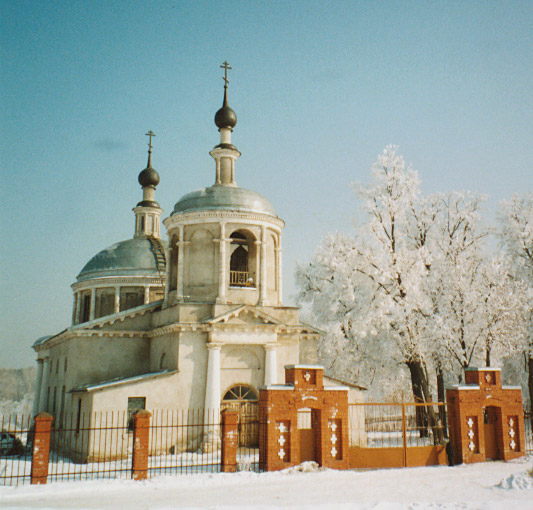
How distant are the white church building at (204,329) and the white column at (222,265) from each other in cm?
4

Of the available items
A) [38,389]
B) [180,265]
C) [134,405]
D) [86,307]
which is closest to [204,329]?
[180,265]

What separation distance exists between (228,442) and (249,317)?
28.9ft

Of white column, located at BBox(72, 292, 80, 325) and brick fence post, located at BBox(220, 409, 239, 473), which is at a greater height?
white column, located at BBox(72, 292, 80, 325)

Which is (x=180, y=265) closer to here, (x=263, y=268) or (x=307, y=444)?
(x=263, y=268)

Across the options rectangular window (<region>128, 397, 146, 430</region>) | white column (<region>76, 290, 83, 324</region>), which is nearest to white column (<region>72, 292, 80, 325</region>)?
white column (<region>76, 290, 83, 324</region>)

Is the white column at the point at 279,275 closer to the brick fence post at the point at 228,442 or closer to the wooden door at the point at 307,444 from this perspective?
the wooden door at the point at 307,444

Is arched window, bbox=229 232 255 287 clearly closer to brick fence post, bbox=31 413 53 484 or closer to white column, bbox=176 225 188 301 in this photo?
Answer: white column, bbox=176 225 188 301

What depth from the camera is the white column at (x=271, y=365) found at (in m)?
22.5

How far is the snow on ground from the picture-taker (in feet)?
36.9

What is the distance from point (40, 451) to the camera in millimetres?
13258

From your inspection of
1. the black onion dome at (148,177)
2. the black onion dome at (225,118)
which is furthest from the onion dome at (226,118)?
the black onion dome at (148,177)

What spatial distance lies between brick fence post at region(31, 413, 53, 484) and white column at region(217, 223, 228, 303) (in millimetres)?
11086

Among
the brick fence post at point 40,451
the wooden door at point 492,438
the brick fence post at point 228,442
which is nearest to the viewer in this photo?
the brick fence post at point 40,451

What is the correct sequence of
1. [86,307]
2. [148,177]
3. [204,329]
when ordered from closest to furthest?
[204,329], [86,307], [148,177]
